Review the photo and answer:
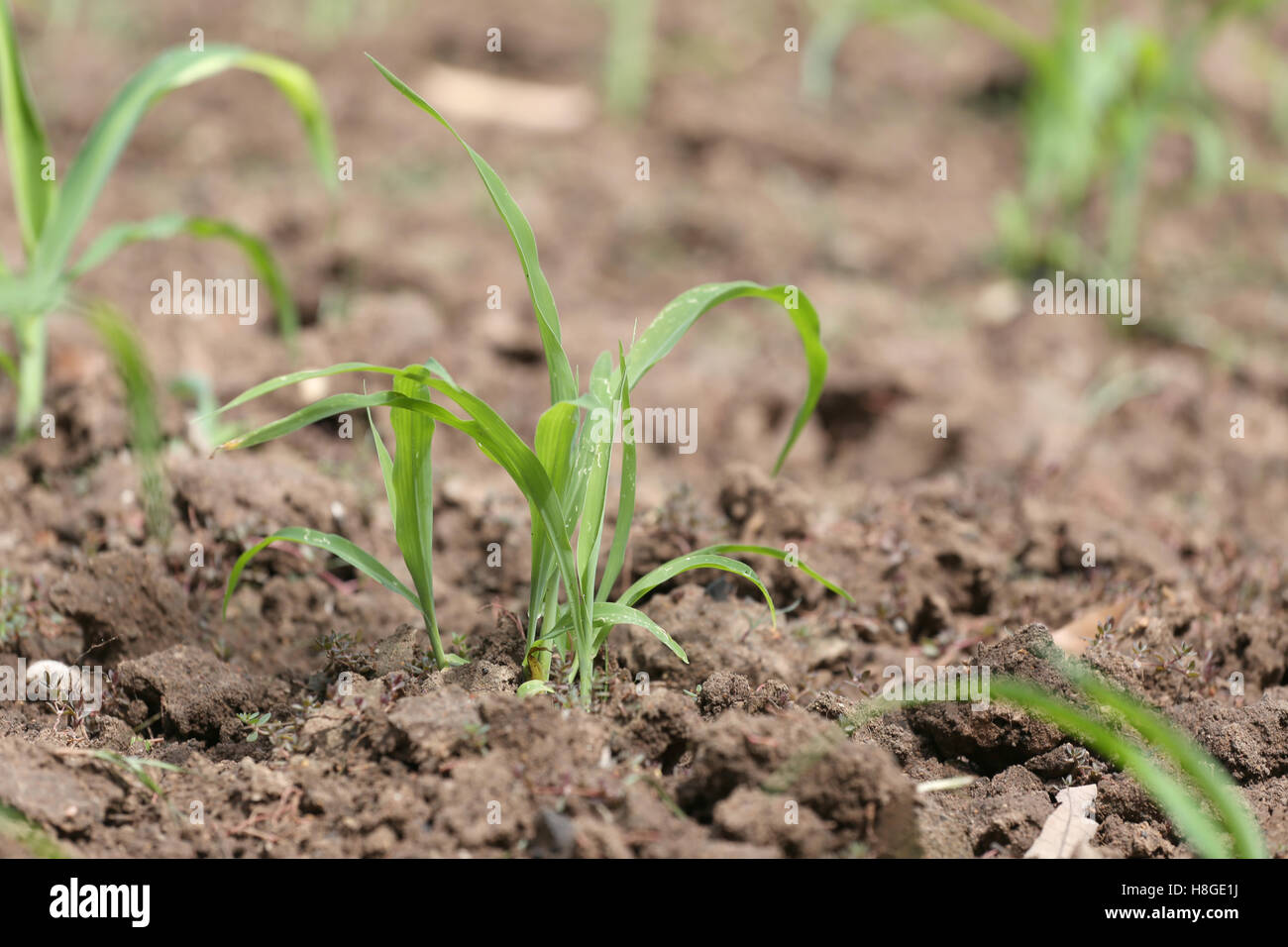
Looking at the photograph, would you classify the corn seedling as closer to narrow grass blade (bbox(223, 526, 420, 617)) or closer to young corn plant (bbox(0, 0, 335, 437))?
young corn plant (bbox(0, 0, 335, 437))

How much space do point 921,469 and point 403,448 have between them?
184 cm

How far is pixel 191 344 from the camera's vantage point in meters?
3.04

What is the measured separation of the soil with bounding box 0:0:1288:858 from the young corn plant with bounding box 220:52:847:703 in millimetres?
107

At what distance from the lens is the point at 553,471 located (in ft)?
5.24

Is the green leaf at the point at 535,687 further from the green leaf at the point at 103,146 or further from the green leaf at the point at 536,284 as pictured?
the green leaf at the point at 103,146

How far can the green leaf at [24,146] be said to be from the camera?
2328 millimetres

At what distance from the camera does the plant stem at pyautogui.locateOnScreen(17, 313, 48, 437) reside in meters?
2.32

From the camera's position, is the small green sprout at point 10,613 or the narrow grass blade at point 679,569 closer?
the narrow grass blade at point 679,569

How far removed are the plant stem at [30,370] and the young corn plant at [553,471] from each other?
109 centimetres
